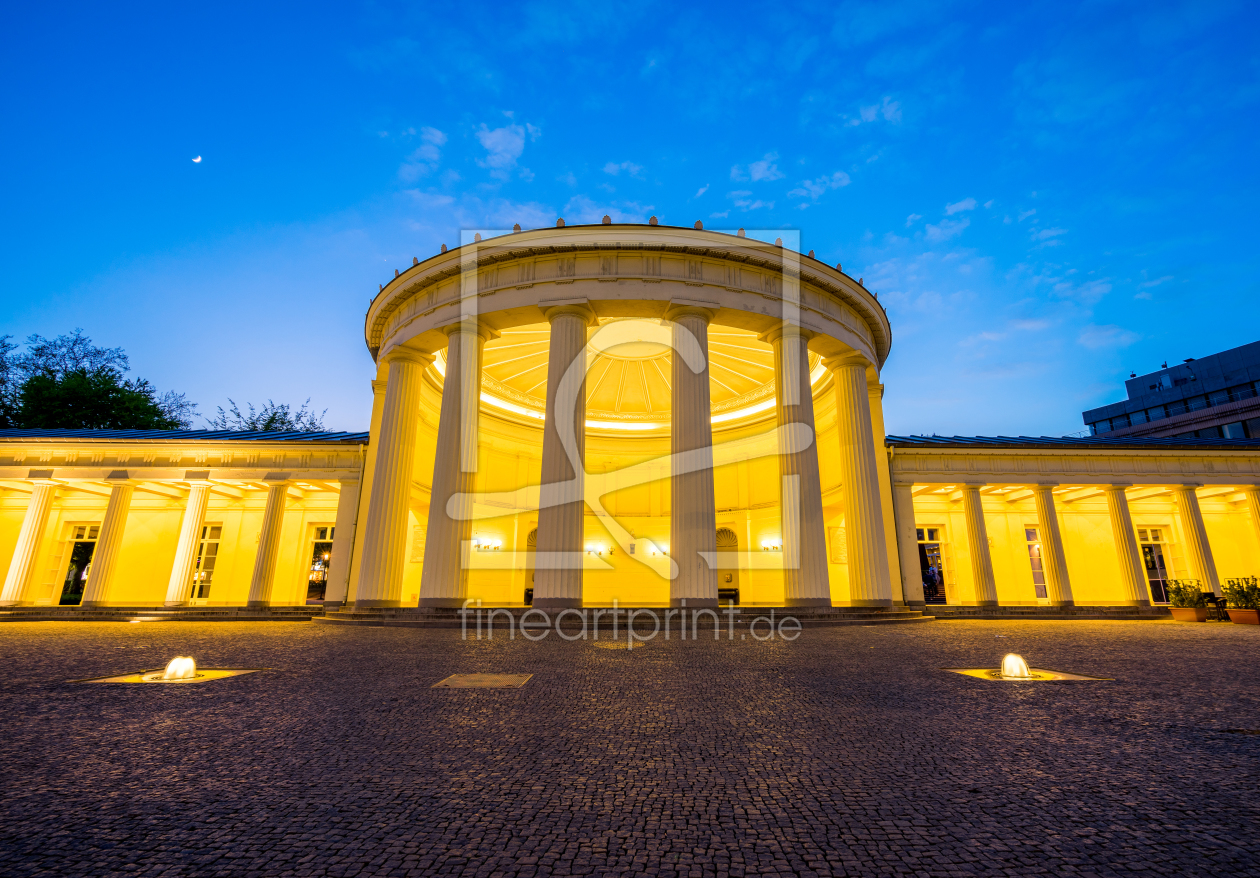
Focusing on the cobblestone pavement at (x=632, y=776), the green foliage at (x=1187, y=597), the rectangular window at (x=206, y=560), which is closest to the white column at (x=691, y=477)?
the cobblestone pavement at (x=632, y=776)

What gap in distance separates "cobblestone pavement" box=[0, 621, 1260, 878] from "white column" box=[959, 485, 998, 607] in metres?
22.6

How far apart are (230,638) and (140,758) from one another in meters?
11.5

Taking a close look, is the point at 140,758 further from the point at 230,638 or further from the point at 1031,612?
the point at 1031,612

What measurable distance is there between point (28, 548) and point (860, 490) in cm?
3871

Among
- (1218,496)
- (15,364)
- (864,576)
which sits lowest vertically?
(864,576)

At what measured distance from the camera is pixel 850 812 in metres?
3.12

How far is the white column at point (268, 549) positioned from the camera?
87.1 feet

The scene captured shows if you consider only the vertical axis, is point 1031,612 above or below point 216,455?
below

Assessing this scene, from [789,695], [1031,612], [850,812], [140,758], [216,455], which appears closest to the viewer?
[850,812]

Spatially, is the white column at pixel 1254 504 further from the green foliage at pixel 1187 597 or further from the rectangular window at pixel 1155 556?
the green foliage at pixel 1187 597

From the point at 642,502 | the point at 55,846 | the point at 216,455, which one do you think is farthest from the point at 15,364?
the point at 55,846

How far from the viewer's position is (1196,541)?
29.5 m

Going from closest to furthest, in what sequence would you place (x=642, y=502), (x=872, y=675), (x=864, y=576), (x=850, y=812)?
(x=850, y=812)
(x=872, y=675)
(x=864, y=576)
(x=642, y=502)

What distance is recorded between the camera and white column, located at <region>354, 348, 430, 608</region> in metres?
21.3
